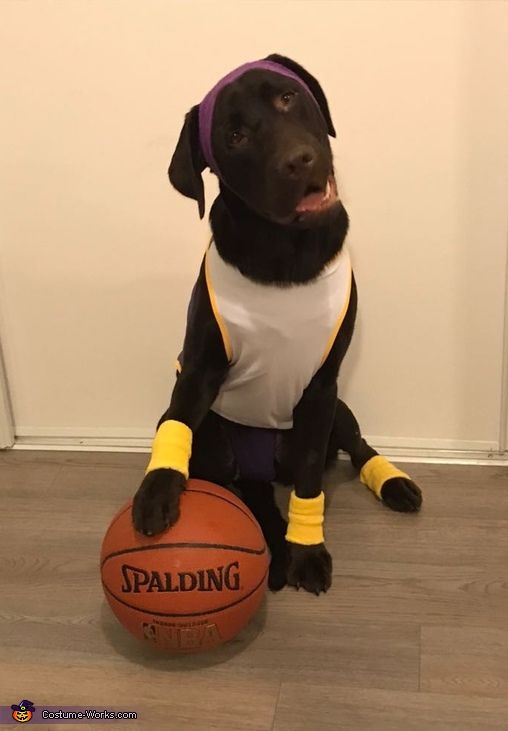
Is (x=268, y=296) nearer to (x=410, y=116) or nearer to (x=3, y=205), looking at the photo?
(x=410, y=116)

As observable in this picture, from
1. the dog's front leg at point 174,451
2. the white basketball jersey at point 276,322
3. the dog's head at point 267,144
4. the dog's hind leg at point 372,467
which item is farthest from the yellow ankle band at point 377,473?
the dog's head at point 267,144

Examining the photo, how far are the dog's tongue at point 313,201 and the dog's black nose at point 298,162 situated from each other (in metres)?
0.06

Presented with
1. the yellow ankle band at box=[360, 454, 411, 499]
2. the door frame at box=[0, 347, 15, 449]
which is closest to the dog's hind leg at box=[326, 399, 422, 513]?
the yellow ankle band at box=[360, 454, 411, 499]

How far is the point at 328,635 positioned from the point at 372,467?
1.70ft

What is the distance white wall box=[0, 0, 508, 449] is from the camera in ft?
5.97

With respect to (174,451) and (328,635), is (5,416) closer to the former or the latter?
(174,451)

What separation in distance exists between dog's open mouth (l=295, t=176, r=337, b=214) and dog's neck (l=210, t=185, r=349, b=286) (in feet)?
0.23

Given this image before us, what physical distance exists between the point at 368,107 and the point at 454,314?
0.52 meters

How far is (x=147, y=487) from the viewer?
1.48 meters

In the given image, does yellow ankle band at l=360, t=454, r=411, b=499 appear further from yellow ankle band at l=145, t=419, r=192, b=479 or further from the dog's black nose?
the dog's black nose

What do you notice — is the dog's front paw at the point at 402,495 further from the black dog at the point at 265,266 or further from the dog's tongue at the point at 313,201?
the dog's tongue at the point at 313,201

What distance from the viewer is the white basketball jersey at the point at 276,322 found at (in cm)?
155

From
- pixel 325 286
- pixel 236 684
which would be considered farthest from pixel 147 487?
pixel 325 286

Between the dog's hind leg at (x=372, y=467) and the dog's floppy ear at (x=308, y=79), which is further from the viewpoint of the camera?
the dog's hind leg at (x=372, y=467)
